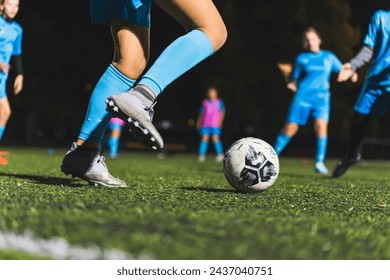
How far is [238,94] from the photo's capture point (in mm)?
24562

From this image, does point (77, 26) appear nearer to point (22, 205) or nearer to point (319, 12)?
point (319, 12)

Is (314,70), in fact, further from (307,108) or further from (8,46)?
(8,46)

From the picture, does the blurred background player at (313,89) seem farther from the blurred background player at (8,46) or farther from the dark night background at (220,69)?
the dark night background at (220,69)

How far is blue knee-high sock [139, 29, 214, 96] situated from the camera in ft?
10.0

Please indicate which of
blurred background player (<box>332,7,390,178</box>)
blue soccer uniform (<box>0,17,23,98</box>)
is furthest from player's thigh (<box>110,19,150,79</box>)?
blue soccer uniform (<box>0,17,23,98</box>)

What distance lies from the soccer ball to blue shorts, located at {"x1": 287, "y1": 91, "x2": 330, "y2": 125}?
392cm

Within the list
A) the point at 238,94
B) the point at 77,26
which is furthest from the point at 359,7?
the point at 77,26

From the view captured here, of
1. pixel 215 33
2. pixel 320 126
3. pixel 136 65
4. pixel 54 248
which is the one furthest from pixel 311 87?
pixel 54 248

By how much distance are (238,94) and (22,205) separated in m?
22.4

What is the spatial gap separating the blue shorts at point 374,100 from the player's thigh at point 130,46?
10.6 ft

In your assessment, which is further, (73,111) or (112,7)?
(73,111)

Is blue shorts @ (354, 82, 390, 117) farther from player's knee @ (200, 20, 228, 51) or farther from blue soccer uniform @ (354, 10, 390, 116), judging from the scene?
player's knee @ (200, 20, 228, 51)

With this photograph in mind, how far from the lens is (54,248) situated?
65.5 inches

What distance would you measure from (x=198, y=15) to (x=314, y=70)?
209 inches
